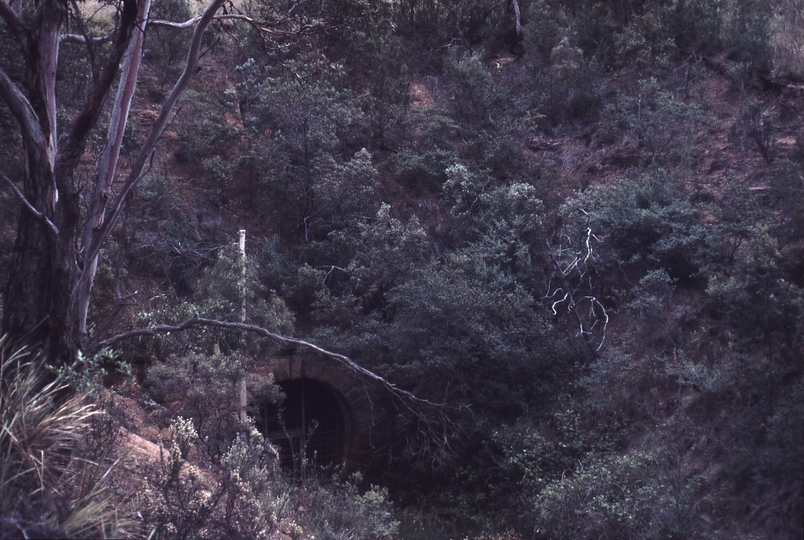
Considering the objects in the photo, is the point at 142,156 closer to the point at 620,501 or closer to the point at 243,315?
the point at 243,315

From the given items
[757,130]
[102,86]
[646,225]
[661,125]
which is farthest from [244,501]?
[661,125]

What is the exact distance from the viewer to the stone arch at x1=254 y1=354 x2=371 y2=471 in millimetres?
12070

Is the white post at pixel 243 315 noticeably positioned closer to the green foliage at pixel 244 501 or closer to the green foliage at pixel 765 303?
the green foliage at pixel 244 501

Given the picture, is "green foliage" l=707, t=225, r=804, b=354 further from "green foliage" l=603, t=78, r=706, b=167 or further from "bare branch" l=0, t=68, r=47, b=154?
"bare branch" l=0, t=68, r=47, b=154

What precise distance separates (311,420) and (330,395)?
2.15ft

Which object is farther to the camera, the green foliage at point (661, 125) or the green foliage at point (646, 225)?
the green foliage at point (661, 125)

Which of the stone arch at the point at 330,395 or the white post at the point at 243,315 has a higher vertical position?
the white post at the point at 243,315

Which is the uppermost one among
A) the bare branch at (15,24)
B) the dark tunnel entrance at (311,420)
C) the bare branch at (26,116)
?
the bare branch at (15,24)

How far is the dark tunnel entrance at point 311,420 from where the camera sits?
43.3 ft

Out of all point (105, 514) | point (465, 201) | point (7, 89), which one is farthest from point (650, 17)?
point (105, 514)

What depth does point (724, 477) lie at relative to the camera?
7809mm

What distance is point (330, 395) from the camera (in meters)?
13.6

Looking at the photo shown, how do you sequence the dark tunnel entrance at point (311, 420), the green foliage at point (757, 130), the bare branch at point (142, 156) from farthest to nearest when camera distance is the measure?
the dark tunnel entrance at point (311, 420) < the green foliage at point (757, 130) < the bare branch at point (142, 156)

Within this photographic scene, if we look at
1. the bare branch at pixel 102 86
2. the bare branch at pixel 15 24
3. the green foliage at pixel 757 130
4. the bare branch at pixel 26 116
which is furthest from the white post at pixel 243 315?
the green foliage at pixel 757 130
